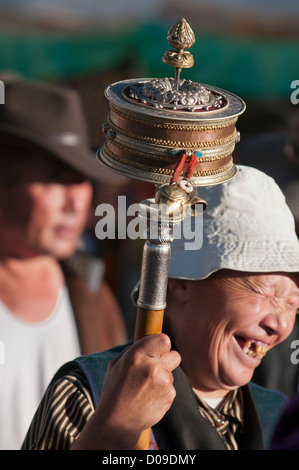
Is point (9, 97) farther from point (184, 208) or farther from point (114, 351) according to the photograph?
point (184, 208)

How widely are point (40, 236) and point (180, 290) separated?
2.04 meters

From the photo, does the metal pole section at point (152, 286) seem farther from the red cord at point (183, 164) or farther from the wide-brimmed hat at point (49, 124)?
the wide-brimmed hat at point (49, 124)

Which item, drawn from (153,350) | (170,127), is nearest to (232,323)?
(153,350)

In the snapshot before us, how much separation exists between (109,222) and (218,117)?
13.9ft

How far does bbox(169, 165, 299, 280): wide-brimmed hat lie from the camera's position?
8.39ft

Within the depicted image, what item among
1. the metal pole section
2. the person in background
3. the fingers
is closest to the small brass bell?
the metal pole section

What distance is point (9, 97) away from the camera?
4.73 meters

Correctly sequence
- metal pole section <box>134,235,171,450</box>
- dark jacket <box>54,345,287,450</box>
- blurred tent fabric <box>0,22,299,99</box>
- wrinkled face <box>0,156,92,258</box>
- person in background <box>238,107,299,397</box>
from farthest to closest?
1. blurred tent fabric <box>0,22,299,99</box>
2. wrinkled face <box>0,156,92,258</box>
3. person in background <box>238,107,299,397</box>
4. dark jacket <box>54,345,287,450</box>
5. metal pole section <box>134,235,171,450</box>

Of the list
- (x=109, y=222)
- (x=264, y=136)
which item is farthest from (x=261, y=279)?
(x=109, y=222)

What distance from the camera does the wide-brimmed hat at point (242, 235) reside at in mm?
2559

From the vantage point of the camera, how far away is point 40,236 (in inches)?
179

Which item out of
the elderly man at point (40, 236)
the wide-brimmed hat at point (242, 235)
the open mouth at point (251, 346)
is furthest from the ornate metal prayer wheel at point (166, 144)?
the elderly man at point (40, 236)

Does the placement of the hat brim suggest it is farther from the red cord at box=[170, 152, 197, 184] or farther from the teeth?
the red cord at box=[170, 152, 197, 184]

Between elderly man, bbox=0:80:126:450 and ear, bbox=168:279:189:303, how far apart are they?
6.25 ft
